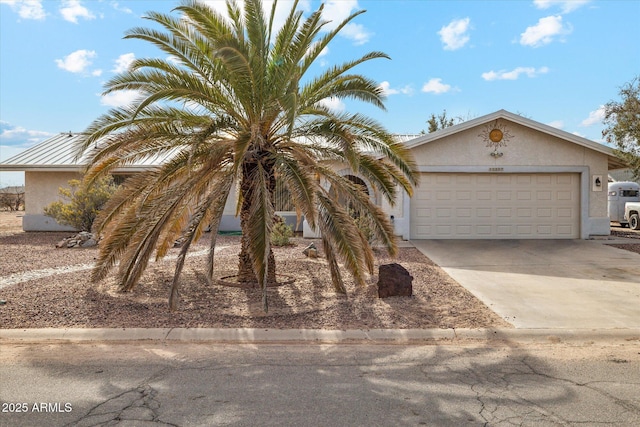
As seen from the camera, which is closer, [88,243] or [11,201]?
[88,243]

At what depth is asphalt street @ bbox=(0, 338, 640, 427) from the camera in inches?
176

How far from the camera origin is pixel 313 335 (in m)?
7.11

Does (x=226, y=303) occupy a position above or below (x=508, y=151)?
below

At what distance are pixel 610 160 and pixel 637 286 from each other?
30.4 ft

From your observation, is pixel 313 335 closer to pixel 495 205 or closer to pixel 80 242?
pixel 80 242

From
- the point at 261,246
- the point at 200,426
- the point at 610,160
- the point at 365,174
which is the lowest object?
the point at 200,426

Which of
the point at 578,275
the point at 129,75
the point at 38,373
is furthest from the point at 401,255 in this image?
the point at 38,373

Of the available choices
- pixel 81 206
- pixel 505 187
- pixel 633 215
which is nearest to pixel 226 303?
pixel 81 206

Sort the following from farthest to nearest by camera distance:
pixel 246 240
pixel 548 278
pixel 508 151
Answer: pixel 508 151 < pixel 548 278 < pixel 246 240

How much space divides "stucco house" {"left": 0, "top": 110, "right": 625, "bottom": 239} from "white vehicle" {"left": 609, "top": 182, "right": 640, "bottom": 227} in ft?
31.4

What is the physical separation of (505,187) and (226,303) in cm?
1179

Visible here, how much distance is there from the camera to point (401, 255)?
46.1 ft

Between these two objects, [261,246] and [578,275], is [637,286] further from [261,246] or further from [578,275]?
[261,246]

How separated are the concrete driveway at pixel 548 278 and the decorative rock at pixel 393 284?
4.31 feet
